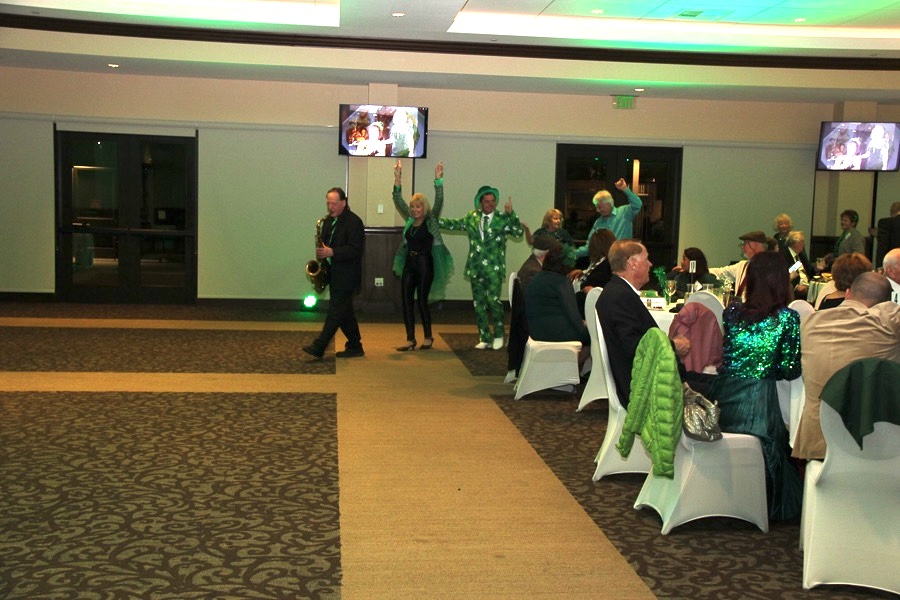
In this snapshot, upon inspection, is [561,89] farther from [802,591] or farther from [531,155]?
[802,591]

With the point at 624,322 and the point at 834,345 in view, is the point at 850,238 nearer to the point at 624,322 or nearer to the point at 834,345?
the point at 624,322

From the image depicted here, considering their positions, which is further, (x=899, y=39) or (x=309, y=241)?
(x=309, y=241)

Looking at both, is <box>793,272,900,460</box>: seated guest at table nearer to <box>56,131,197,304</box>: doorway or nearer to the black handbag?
the black handbag

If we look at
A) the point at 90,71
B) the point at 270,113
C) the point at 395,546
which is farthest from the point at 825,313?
the point at 90,71

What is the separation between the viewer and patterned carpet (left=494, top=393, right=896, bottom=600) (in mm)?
3719

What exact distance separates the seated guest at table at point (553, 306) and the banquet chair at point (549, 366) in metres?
0.08

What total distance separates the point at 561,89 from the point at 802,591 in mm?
9688

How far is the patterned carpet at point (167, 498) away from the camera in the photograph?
145 inches

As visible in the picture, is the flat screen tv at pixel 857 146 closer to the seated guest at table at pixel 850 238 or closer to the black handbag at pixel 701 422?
the seated guest at table at pixel 850 238

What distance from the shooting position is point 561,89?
495 inches

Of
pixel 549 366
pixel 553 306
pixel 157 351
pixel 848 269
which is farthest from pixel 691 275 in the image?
pixel 157 351

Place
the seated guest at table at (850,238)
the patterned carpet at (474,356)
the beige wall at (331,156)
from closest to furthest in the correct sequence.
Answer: the patterned carpet at (474,356)
the seated guest at table at (850,238)
the beige wall at (331,156)

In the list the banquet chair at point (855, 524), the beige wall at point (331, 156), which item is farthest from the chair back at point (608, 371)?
the beige wall at point (331, 156)

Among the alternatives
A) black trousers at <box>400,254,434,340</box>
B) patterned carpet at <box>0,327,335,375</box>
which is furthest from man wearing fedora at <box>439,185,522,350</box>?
patterned carpet at <box>0,327,335,375</box>
